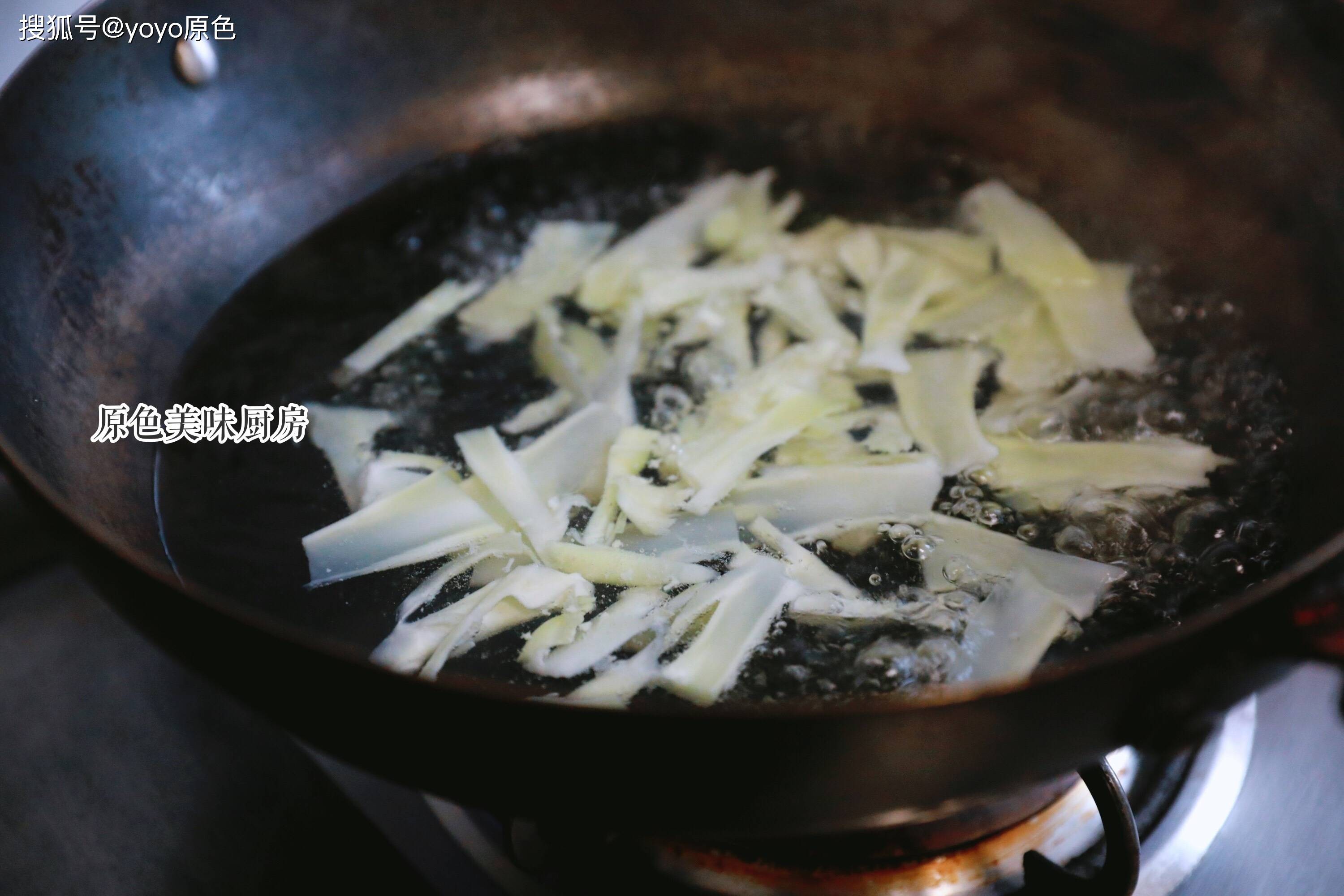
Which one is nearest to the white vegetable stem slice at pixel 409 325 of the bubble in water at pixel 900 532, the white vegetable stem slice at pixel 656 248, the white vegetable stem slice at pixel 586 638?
the white vegetable stem slice at pixel 656 248

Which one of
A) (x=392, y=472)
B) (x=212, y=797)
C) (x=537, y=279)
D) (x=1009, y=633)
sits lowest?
(x=212, y=797)

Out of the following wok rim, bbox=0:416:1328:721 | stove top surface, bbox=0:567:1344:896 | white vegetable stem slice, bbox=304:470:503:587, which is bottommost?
stove top surface, bbox=0:567:1344:896

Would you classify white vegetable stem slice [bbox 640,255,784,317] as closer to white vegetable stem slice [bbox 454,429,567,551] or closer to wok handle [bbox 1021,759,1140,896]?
white vegetable stem slice [bbox 454,429,567,551]

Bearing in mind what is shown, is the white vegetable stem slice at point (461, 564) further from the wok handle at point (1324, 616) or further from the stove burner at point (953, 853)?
the wok handle at point (1324, 616)

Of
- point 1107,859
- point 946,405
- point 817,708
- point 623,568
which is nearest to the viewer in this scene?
point 817,708

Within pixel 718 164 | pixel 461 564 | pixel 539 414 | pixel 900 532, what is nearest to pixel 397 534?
pixel 461 564

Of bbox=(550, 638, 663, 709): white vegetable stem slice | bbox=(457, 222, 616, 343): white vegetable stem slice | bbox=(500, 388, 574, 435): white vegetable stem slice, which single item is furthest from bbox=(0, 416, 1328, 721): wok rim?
bbox=(457, 222, 616, 343): white vegetable stem slice

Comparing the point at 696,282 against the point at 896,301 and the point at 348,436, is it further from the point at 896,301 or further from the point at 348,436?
the point at 348,436
